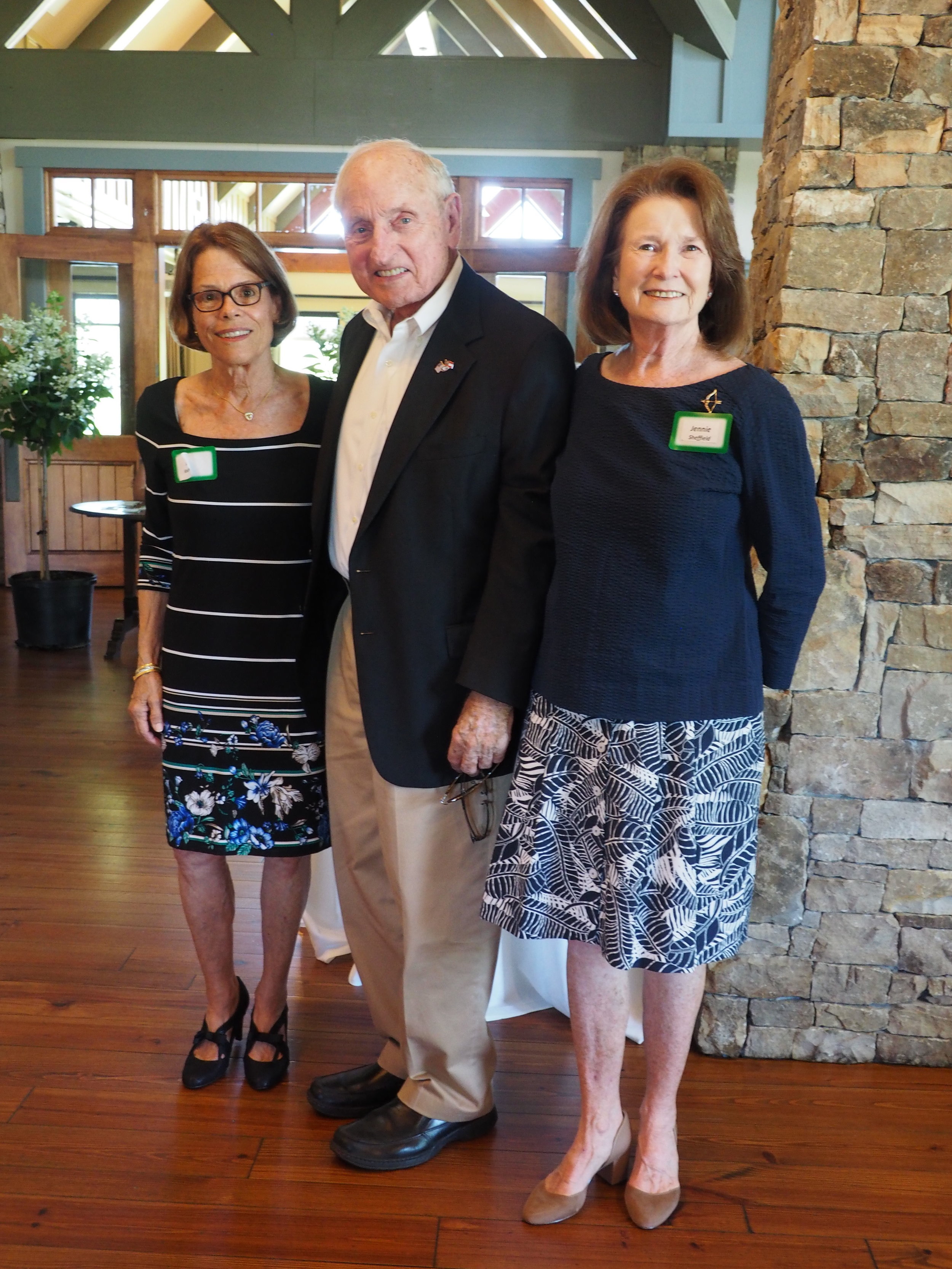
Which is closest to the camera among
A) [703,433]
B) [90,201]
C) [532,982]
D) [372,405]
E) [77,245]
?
[703,433]

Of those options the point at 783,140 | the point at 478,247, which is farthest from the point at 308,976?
the point at 478,247

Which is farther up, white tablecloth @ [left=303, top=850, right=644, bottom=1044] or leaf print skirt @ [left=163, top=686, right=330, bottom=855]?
leaf print skirt @ [left=163, top=686, right=330, bottom=855]

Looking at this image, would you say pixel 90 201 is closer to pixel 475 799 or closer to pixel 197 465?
pixel 197 465

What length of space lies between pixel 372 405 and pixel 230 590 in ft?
1.43

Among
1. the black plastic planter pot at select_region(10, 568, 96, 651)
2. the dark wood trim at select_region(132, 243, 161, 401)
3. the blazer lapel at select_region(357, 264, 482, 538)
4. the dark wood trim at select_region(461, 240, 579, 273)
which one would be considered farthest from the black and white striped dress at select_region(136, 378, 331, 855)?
the dark wood trim at select_region(132, 243, 161, 401)

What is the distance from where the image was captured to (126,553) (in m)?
6.52

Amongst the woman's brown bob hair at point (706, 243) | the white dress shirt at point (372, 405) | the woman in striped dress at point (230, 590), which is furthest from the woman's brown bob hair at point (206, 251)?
the woman's brown bob hair at point (706, 243)

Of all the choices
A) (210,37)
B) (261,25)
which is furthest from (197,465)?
(210,37)

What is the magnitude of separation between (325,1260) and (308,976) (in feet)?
3.17

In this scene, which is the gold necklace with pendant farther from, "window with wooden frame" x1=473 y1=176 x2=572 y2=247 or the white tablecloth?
"window with wooden frame" x1=473 y1=176 x2=572 y2=247

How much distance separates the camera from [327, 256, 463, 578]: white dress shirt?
1745 mm

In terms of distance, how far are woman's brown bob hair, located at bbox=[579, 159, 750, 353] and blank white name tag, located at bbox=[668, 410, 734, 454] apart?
17 centimetres

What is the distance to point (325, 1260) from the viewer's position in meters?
1.65

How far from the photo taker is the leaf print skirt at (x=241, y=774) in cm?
198
